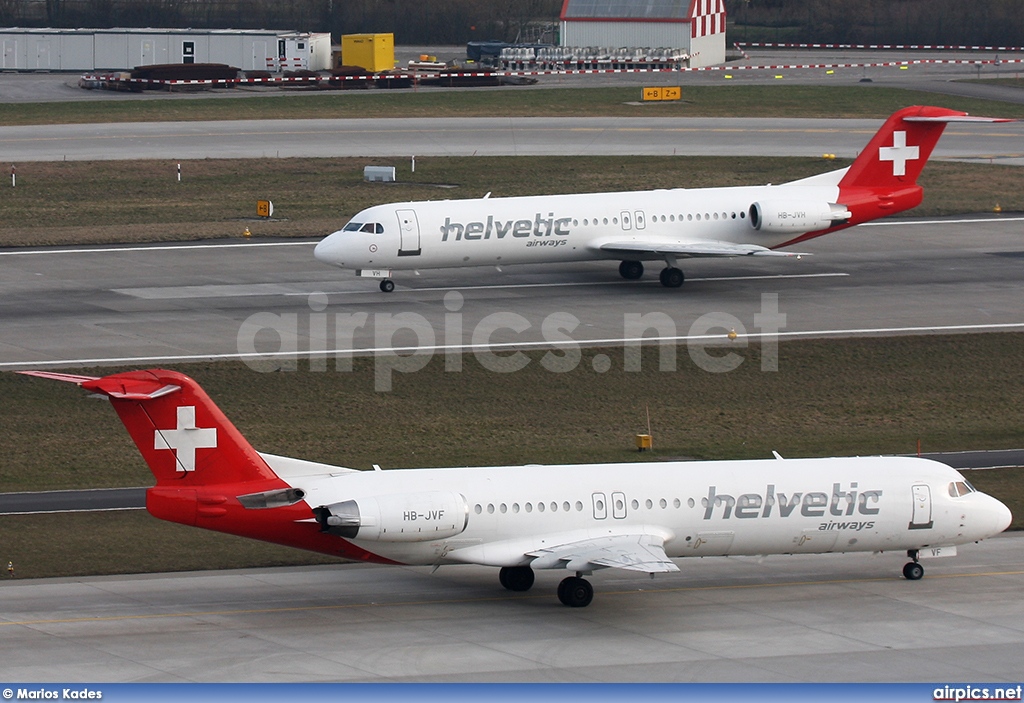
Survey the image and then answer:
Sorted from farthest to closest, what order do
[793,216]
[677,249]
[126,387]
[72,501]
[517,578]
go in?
[793,216], [677,249], [72,501], [517,578], [126,387]

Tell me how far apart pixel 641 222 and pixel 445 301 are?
8.07 metres

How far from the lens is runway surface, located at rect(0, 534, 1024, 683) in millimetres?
27312

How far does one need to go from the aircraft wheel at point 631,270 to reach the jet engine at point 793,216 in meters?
4.56

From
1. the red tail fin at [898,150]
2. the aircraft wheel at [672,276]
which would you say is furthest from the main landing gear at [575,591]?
the red tail fin at [898,150]

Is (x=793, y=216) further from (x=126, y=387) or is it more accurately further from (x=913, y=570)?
(x=126, y=387)

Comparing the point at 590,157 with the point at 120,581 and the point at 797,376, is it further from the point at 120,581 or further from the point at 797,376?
the point at 120,581

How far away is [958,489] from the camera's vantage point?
3306 centimetres

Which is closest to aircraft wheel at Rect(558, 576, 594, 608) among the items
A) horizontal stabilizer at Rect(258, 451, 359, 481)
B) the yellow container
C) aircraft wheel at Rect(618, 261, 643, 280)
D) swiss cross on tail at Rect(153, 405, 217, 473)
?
horizontal stabilizer at Rect(258, 451, 359, 481)

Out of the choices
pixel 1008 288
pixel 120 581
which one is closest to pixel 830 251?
pixel 1008 288

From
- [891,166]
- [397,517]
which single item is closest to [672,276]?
[891,166]

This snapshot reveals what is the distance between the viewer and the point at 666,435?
44438mm

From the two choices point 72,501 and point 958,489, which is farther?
point 72,501

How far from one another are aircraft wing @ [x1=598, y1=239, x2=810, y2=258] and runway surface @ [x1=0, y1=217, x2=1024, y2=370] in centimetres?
150

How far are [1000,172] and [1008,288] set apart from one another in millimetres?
24094
